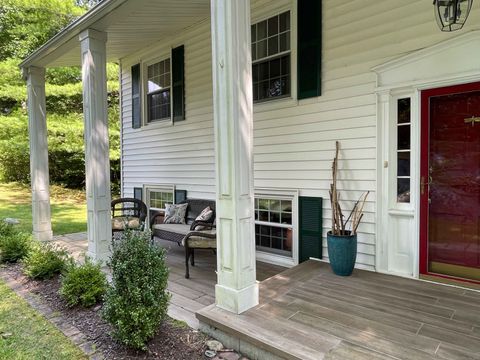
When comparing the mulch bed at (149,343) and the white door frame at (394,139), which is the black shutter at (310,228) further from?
the mulch bed at (149,343)

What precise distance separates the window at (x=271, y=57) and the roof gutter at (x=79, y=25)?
185cm

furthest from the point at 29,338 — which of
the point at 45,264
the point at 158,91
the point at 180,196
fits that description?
the point at 158,91

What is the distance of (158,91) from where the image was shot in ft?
20.9

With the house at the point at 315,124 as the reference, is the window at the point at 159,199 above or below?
below

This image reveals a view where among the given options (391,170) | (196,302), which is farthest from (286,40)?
(196,302)

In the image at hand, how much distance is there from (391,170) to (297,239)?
1.43 metres

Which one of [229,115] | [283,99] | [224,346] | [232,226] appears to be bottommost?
[224,346]

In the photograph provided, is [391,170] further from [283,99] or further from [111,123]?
[111,123]

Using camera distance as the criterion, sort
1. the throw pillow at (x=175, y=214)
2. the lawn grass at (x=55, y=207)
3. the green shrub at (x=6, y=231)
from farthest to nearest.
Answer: the lawn grass at (x=55, y=207) → the throw pillow at (x=175, y=214) → the green shrub at (x=6, y=231)

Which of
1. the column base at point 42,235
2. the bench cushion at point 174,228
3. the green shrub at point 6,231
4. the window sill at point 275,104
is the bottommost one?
the column base at point 42,235

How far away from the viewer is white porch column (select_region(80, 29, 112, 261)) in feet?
14.1

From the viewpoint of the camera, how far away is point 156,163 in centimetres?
645

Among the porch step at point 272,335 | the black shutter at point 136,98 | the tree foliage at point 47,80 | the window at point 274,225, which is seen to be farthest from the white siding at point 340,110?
the tree foliage at point 47,80

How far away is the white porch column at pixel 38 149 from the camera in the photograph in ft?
19.2
